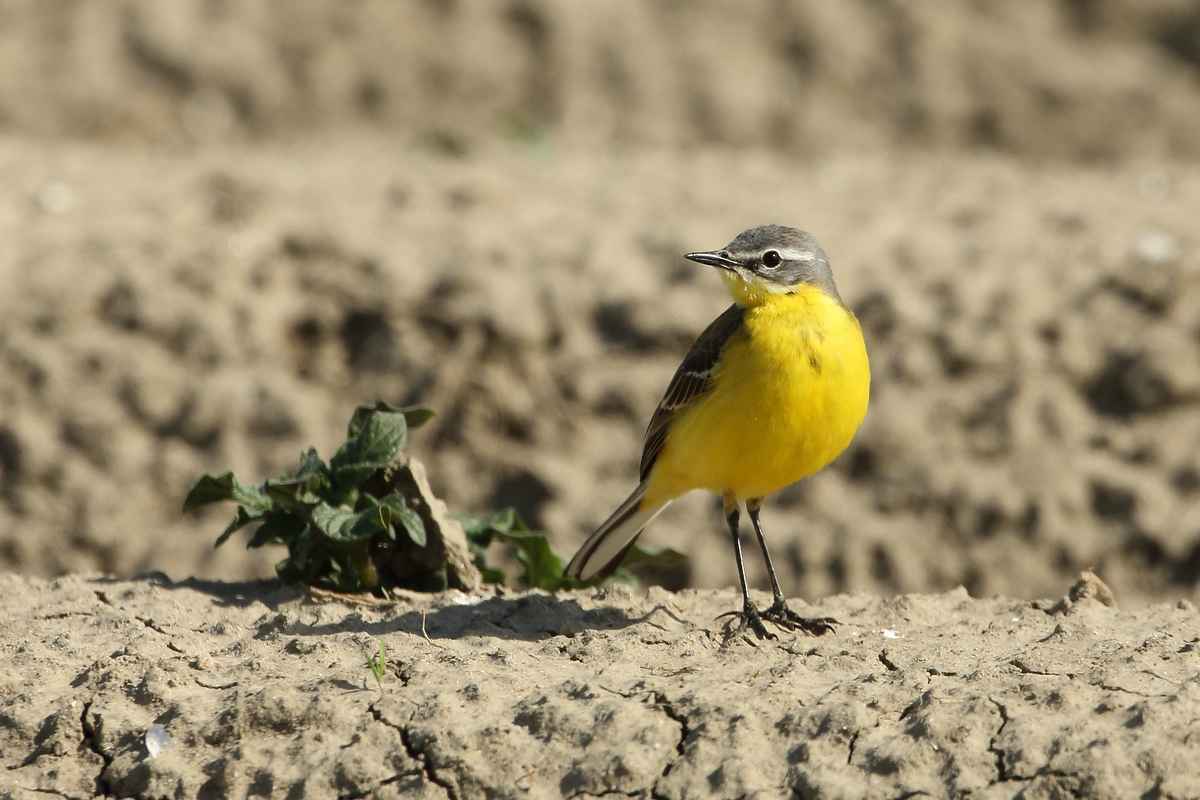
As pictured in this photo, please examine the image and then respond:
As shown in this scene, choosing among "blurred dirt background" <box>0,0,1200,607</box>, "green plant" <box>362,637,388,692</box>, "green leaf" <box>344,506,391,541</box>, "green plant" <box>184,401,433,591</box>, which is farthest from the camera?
"blurred dirt background" <box>0,0,1200,607</box>

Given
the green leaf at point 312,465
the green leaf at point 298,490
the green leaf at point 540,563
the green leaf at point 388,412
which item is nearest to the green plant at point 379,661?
the green leaf at point 298,490

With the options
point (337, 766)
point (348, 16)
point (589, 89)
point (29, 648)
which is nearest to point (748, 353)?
point (337, 766)

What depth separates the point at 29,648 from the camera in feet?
18.1

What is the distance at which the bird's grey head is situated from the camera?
21.1 feet

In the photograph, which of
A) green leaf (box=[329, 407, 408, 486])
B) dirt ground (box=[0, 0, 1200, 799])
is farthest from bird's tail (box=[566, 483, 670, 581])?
green leaf (box=[329, 407, 408, 486])

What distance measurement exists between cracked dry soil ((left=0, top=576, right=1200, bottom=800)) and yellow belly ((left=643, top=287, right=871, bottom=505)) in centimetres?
76

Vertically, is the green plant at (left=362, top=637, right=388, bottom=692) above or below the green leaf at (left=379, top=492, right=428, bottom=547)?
below

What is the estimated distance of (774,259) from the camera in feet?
21.2

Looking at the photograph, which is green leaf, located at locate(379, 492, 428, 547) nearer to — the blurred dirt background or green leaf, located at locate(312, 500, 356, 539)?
green leaf, located at locate(312, 500, 356, 539)

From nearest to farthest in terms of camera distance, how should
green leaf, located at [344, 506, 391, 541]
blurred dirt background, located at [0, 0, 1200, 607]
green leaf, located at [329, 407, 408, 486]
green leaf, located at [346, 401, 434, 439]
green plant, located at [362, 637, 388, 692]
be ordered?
green plant, located at [362, 637, 388, 692] < green leaf, located at [344, 506, 391, 541] < green leaf, located at [329, 407, 408, 486] < green leaf, located at [346, 401, 434, 439] < blurred dirt background, located at [0, 0, 1200, 607]

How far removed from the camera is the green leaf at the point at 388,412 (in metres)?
6.28

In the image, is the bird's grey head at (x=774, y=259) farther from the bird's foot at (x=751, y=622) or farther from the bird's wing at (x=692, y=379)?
the bird's foot at (x=751, y=622)

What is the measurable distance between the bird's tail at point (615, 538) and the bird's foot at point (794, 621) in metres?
0.86

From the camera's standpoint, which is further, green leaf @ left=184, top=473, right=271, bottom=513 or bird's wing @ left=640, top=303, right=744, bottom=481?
bird's wing @ left=640, top=303, right=744, bottom=481
